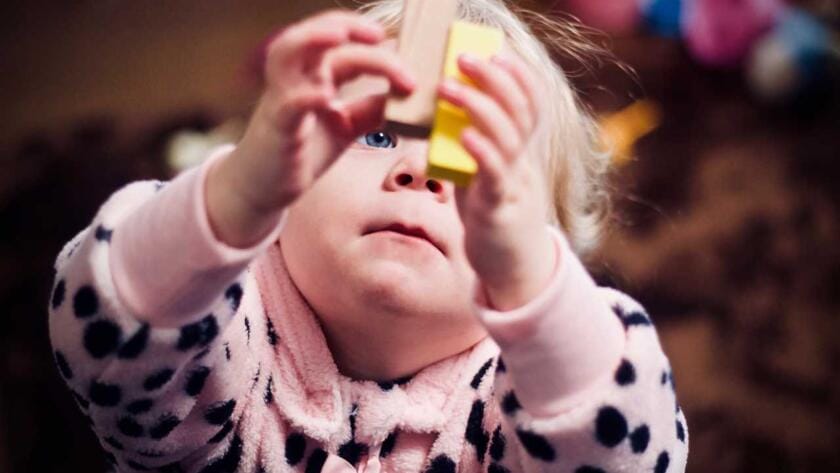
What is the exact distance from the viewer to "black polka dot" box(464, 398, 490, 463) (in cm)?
49

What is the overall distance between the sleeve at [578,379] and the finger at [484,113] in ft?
0.21

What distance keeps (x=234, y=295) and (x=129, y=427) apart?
8 cm

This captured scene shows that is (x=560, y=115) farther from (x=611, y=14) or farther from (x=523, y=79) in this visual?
(x=611, y=14)

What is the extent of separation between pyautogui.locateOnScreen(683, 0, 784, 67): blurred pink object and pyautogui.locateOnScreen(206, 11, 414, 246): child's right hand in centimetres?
86

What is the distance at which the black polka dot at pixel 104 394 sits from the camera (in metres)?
0.40

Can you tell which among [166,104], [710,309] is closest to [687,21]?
[710,309]

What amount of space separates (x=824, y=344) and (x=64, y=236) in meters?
0.81

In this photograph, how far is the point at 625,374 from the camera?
40cm

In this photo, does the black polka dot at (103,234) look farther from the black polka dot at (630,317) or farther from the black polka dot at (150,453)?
the black polka dot at (630,317)

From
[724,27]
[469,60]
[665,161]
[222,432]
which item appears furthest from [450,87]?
[724,27]

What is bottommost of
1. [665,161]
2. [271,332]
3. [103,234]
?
[665,161]

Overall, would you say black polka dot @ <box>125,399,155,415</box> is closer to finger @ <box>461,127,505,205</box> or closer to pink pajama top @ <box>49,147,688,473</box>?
pink pajama top @ <box>49,147,688,473</box>

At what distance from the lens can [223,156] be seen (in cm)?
38

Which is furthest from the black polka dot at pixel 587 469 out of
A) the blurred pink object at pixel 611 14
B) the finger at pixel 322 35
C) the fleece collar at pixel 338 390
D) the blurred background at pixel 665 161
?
the blurred pink object at pixel 611 14
